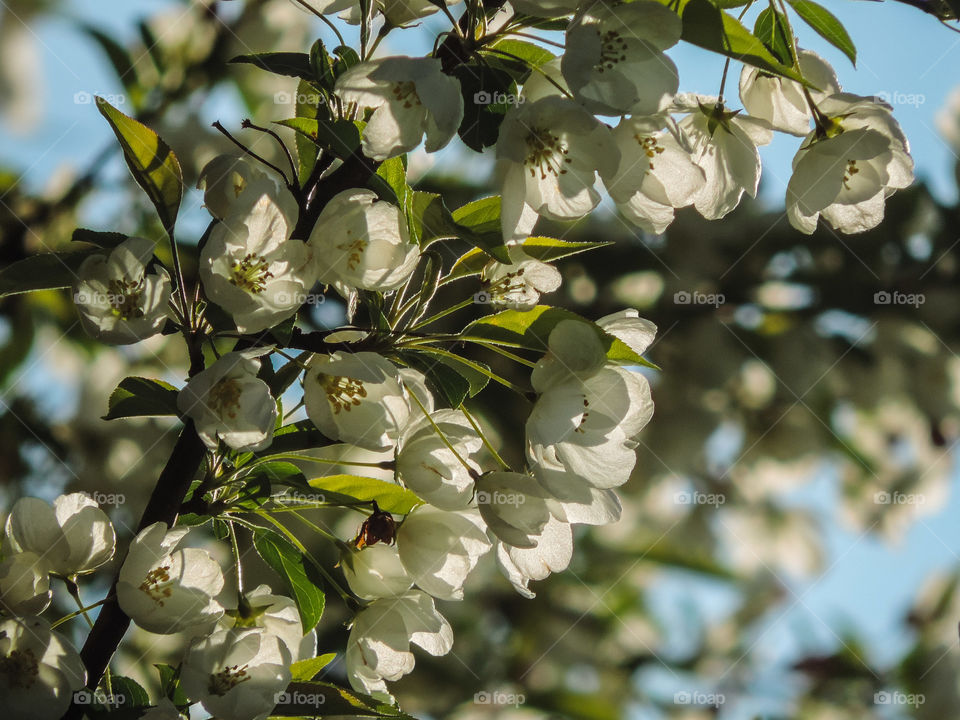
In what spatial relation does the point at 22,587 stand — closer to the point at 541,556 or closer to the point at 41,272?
the point at 41,272

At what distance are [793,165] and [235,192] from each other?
1.71 feet

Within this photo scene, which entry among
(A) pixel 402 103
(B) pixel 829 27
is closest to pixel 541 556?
(A) pixel 402 103

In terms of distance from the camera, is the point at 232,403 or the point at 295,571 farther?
the point at 295,571

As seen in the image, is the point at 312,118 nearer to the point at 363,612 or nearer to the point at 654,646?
the point at 363,612

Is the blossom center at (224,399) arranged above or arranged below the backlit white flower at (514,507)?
above

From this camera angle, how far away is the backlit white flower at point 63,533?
0.82 m

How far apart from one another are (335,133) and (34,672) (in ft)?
1.62

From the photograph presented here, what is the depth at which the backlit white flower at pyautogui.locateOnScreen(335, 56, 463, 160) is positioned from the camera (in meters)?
0.70

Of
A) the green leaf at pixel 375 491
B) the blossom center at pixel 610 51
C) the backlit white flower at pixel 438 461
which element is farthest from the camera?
the green leaf at pixel 375 491

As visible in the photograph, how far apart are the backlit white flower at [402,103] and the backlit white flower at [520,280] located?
175mm

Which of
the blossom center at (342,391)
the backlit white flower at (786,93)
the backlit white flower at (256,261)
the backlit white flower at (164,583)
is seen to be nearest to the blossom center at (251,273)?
the backlit white flower at (256,261)

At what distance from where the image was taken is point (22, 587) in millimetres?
771

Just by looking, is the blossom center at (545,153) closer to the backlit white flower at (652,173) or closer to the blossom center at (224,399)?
the backlit white flower at (652,173)

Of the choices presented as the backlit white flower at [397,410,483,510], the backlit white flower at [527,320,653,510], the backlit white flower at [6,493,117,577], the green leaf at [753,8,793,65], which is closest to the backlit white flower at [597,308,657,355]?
the backlit white flower at [527,320,653,510]
